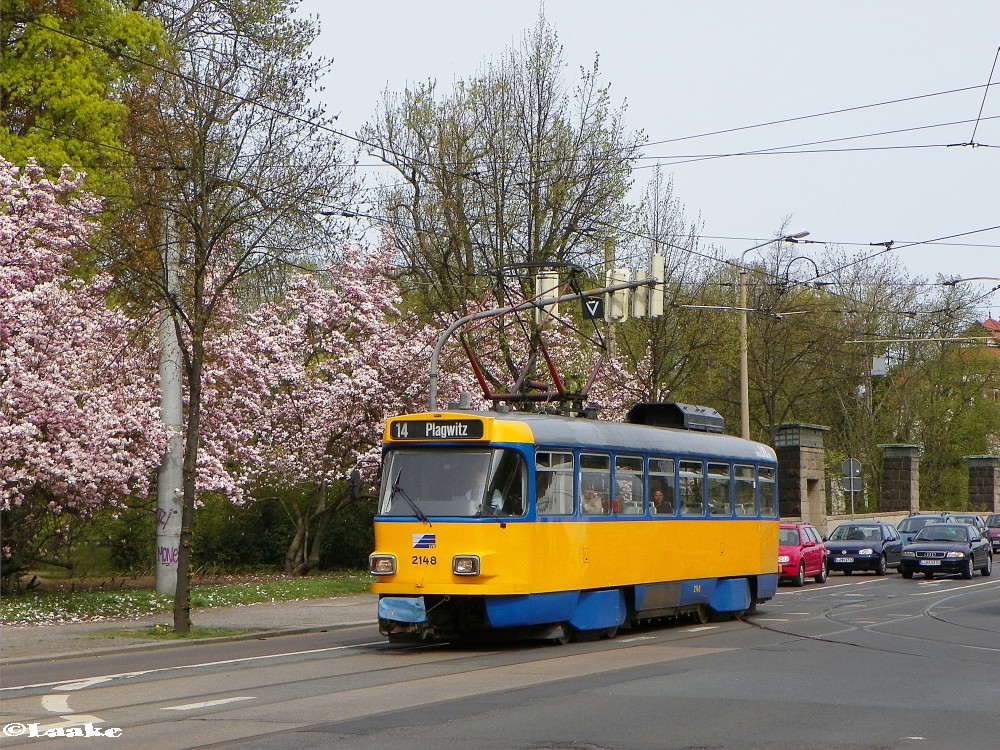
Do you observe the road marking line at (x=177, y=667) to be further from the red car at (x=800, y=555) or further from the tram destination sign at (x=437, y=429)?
the red car at (x=800, y=555)

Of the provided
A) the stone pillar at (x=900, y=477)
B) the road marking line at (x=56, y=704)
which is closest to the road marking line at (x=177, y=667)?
the road marking line at (x=56, y=704)

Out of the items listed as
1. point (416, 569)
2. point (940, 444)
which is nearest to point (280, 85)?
point (416, 569)

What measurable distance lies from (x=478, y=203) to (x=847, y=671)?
17.9 m

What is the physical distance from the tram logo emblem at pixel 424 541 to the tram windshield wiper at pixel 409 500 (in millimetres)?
157

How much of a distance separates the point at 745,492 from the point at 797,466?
2695cm

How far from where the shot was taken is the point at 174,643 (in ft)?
63.3

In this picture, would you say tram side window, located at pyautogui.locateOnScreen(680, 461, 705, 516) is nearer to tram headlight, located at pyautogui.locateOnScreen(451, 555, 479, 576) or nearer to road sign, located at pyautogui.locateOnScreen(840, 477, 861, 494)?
tram headlight, located at pyautogui.locateOnScreen(451, 555, 479, 576)

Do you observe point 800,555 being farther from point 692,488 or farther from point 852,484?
point 692,488

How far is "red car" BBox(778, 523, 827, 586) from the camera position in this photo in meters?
35.2

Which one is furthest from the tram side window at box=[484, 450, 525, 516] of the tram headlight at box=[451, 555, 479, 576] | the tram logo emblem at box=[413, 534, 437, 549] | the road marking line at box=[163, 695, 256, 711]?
the road marking line at box=[163, 695, 256, 711]

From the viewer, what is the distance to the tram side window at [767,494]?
2503 centimetres

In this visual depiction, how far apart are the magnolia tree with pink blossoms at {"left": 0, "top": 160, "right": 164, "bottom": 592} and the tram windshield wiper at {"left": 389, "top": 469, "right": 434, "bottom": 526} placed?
8748mm

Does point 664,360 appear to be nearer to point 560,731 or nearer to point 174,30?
point 174,30

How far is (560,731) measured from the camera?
1059cm
